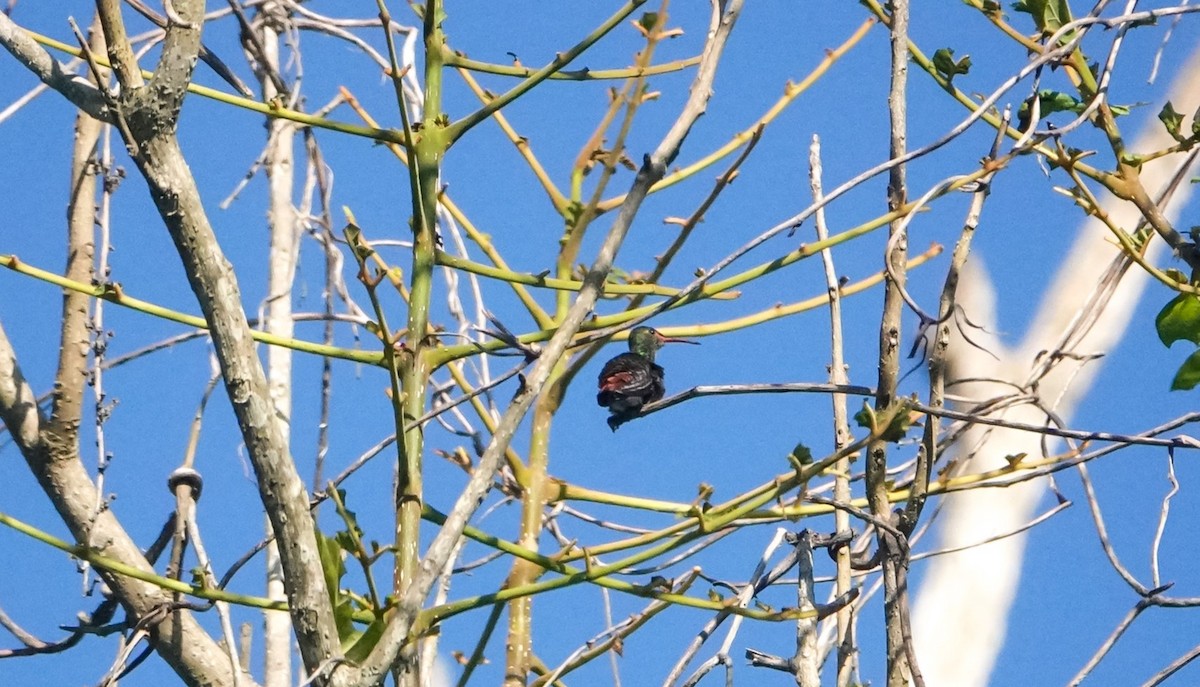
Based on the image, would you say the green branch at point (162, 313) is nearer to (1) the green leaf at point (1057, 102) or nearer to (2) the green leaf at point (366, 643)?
(2) the green leaf at point (366, 643)

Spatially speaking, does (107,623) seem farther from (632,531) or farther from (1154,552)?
(1154,552)

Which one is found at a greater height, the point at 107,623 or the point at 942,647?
the point at 942,647

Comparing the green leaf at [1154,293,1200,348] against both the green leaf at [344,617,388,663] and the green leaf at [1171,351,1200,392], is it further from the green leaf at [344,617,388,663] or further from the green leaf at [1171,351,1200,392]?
the green leaf at [344,617,388,663]

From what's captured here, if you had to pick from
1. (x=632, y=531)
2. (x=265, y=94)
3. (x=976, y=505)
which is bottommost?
(x=632, y=531)

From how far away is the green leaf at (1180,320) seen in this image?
2.02 m

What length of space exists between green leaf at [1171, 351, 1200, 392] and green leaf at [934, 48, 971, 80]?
53cm

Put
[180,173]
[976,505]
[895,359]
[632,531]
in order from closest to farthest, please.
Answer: [180,173]
[895,359]
[632,531]
[976,505]

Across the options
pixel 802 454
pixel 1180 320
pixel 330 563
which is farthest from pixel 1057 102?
pixel 330 563

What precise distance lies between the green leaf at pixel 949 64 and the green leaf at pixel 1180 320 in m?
0.48

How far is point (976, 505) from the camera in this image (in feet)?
10.2

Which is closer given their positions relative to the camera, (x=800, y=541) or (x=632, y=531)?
(x=800, y=541)

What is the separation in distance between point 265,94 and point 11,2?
56 centimetres

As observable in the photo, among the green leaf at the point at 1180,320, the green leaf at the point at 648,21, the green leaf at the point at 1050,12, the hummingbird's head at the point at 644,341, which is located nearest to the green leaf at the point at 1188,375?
the green leaf at the point at 1180,320

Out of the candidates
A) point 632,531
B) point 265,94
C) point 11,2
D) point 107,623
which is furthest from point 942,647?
point 11,2
